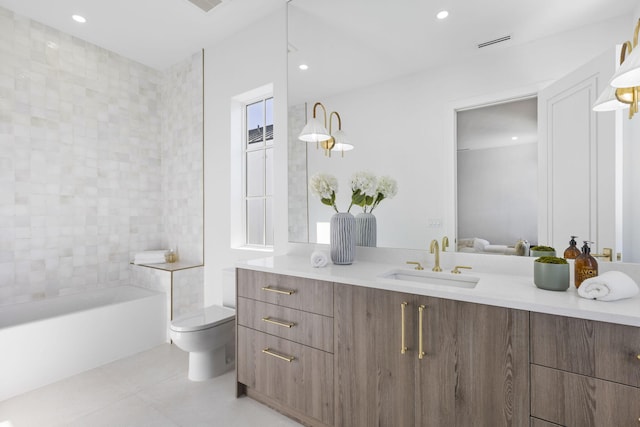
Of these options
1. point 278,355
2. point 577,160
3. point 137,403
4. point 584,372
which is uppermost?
point 577,160

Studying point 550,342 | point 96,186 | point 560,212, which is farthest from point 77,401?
point 560,212

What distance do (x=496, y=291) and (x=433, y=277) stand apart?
407 mm

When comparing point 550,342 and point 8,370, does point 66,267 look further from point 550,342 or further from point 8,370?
point 550,342

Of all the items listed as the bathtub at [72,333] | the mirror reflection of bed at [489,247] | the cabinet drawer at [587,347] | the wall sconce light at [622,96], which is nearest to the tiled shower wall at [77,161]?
the bathtub at [72,333]

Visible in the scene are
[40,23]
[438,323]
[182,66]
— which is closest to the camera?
[438,323]

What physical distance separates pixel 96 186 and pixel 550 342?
11.8ft

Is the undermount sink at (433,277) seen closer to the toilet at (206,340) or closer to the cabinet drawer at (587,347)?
the cabinet drawer at (587,347)

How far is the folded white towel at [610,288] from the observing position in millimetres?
1044

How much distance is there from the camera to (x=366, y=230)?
200 centimetres

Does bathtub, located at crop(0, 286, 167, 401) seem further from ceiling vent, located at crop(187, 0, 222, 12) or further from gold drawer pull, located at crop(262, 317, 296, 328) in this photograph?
ceiling vent, located at crop(187, 0, 222, 12)

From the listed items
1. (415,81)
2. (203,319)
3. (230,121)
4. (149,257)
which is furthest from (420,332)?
(149,257)

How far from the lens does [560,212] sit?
142 cm

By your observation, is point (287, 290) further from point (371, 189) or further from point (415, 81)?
point (415, 81)

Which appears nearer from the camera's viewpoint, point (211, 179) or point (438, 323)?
point (438, 323)
